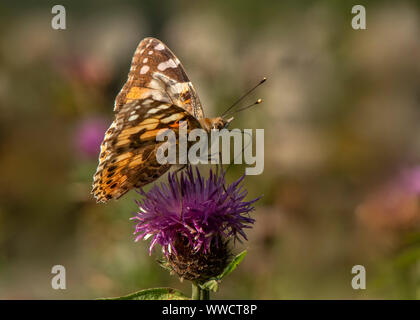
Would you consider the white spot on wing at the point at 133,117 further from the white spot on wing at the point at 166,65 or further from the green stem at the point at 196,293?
the green stem at the point at 196,293

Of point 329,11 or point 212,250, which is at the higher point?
point 329,11

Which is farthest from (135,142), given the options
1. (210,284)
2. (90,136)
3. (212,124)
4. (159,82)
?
(90,136)

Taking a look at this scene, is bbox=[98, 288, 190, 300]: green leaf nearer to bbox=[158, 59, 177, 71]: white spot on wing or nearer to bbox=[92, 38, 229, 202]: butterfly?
bbox=[92, 38, 229, 202]: butterfly

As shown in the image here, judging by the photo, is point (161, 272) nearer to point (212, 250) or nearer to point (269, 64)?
point (212, 250)

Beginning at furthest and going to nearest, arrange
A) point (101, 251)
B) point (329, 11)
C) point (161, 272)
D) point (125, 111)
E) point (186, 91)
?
point (329, 11) → point (101, 251) → point (161, 272) → point (186, 91) → point (125, 111)

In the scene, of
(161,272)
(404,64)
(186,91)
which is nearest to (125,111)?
(186,91)

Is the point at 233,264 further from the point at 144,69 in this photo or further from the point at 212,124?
the point at 144,69

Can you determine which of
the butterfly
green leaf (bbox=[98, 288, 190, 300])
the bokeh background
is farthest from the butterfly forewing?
the bokeh background
